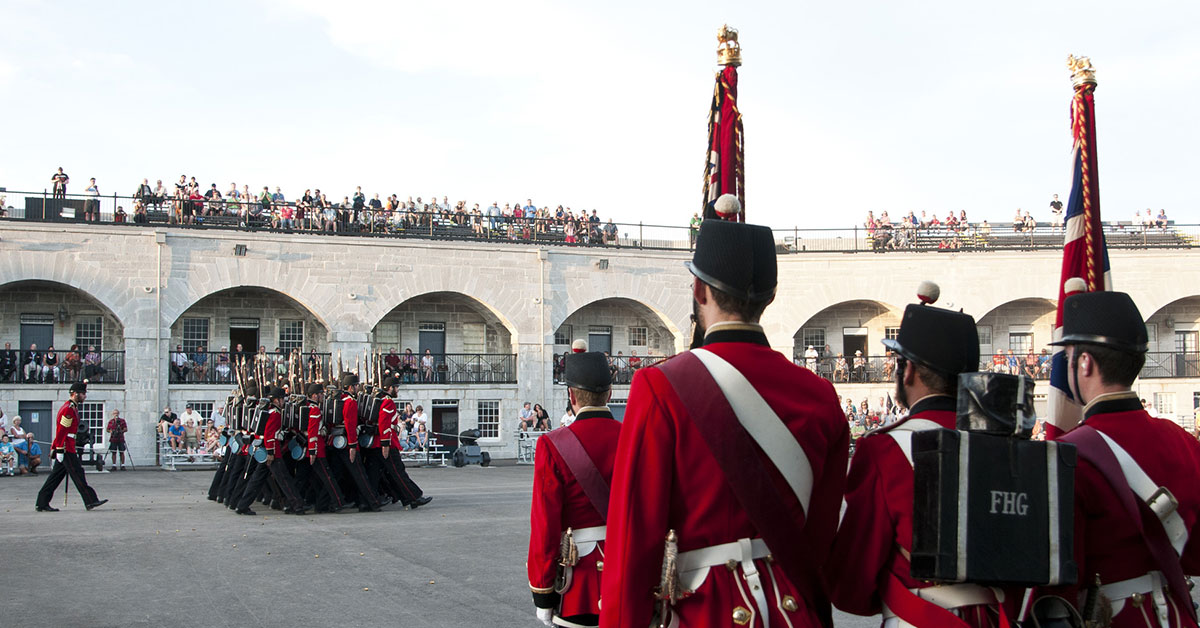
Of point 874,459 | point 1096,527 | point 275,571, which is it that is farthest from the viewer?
point 275,571

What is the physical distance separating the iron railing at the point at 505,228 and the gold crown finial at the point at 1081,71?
25327 mm

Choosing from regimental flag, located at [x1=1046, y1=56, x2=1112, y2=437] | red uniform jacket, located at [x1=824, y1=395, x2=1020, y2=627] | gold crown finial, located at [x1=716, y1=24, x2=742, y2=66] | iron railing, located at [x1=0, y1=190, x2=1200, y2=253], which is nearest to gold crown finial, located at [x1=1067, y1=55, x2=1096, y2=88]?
regimental flag, located at [x1=1046, y1=56, x2=1112, y2=437]

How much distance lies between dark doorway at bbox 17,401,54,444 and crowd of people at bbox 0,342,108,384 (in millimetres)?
688

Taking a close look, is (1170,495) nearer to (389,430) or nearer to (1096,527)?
(1096,527)

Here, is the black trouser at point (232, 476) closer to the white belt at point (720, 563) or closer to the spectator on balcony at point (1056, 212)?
the white belt at point (720, 563)

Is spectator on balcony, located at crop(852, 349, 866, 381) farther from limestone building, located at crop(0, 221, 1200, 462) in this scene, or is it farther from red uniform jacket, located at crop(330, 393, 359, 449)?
red uniform jacket, located at crop(330, 393, 359, 449)

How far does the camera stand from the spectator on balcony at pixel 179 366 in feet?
105

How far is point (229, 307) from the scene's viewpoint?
34.4 metres

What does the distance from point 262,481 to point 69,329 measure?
20418 mm

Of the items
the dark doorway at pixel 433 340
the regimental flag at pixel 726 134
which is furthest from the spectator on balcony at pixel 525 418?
the regimental flag at pixel 726 134

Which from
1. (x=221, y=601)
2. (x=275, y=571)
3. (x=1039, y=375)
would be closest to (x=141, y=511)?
(x=275, y=571)

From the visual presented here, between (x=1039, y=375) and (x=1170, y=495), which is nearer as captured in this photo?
(x=1170, y=495)

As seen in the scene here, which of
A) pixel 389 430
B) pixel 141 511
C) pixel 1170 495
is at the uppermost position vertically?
pixel 1170 495

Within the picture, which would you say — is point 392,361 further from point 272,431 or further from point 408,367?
point 272,431
